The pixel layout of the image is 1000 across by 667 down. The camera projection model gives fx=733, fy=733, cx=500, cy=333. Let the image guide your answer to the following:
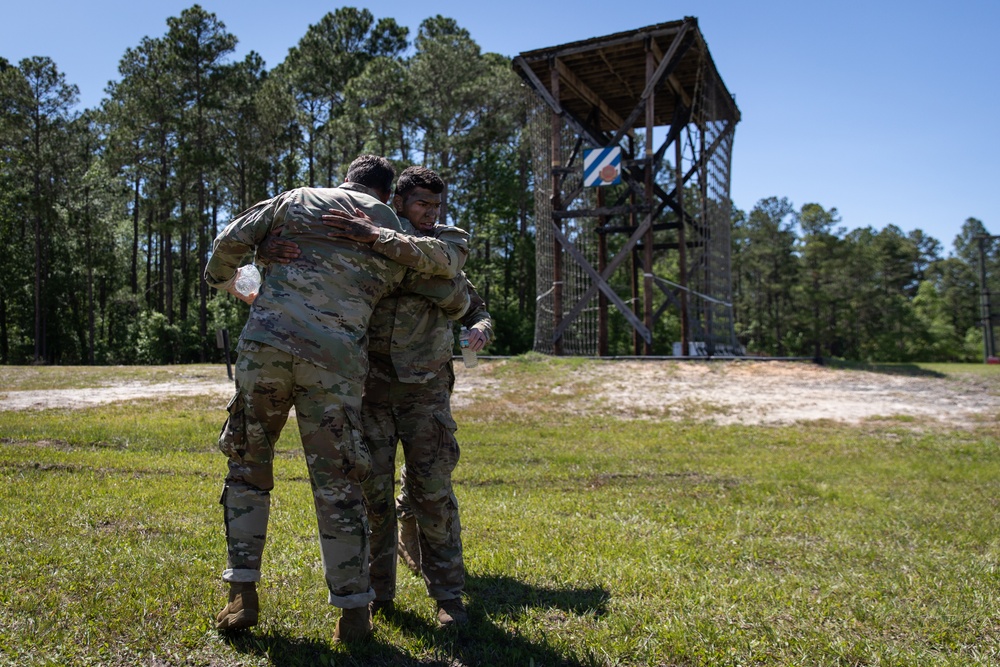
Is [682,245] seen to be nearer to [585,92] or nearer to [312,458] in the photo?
[585,92]

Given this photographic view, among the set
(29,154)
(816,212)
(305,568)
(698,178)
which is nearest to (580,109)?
(698,178)

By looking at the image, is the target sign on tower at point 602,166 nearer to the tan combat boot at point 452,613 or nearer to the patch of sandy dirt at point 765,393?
the patch of sandy dirt at point 765,393

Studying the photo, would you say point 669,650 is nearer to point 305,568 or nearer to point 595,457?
point 305,568

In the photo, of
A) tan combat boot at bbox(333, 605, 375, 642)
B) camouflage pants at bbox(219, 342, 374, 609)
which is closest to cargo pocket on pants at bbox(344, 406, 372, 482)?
camouflage pants at bbox(219, 342, 374, 609)

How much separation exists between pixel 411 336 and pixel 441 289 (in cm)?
27

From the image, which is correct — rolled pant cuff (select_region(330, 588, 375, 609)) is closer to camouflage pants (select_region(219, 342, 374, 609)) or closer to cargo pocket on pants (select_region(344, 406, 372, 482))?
camouflage pants (select_region(219, 342, 374, 609))

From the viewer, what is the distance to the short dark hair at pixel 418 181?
361cm

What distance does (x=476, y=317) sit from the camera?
385 centimetres

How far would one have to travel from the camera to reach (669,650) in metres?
2.95

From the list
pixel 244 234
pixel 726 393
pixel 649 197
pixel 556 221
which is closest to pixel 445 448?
pixel 244 234

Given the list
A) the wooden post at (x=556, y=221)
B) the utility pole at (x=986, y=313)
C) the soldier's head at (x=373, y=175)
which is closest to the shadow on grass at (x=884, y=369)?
the wooden post at (x=556, y=221)

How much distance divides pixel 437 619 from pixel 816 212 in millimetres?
59786

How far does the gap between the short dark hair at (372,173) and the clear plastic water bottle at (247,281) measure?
2.05 ft

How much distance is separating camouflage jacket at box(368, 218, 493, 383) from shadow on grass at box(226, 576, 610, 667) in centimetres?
109
